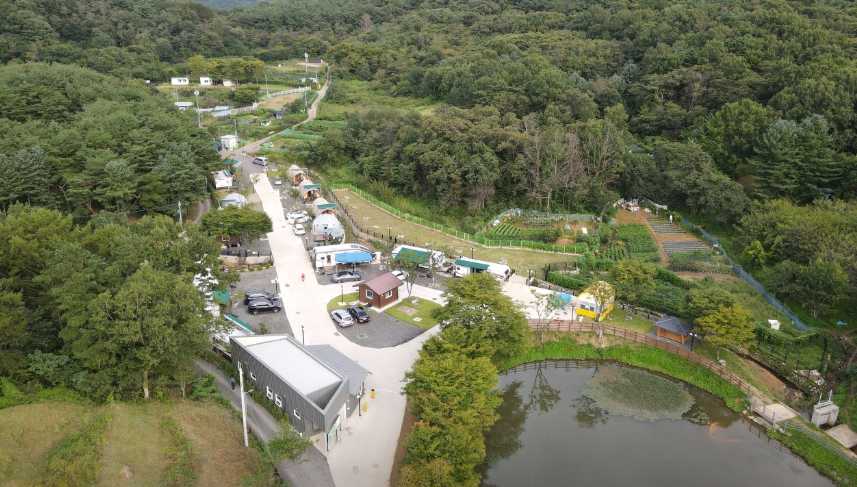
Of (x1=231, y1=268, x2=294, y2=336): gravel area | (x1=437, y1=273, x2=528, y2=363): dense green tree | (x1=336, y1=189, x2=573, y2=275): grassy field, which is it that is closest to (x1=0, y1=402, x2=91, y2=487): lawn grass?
(x1=231, y1=268, x2=294, y2=336): gravel area

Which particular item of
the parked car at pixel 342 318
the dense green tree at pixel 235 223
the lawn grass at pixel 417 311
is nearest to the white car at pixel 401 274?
the lawn grass at pixel 417 311

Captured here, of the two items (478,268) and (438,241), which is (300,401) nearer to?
(478,268)

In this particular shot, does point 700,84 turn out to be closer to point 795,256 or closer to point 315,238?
point 795,256

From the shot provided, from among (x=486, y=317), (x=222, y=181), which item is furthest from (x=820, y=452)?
(x=222, y=181)

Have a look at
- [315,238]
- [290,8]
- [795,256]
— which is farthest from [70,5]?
[795,256]

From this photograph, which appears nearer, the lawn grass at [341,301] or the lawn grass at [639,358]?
the lawn grass at [639,358]

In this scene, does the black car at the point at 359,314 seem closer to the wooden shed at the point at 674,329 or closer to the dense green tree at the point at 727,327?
the wooden shed at the point at 674,329
